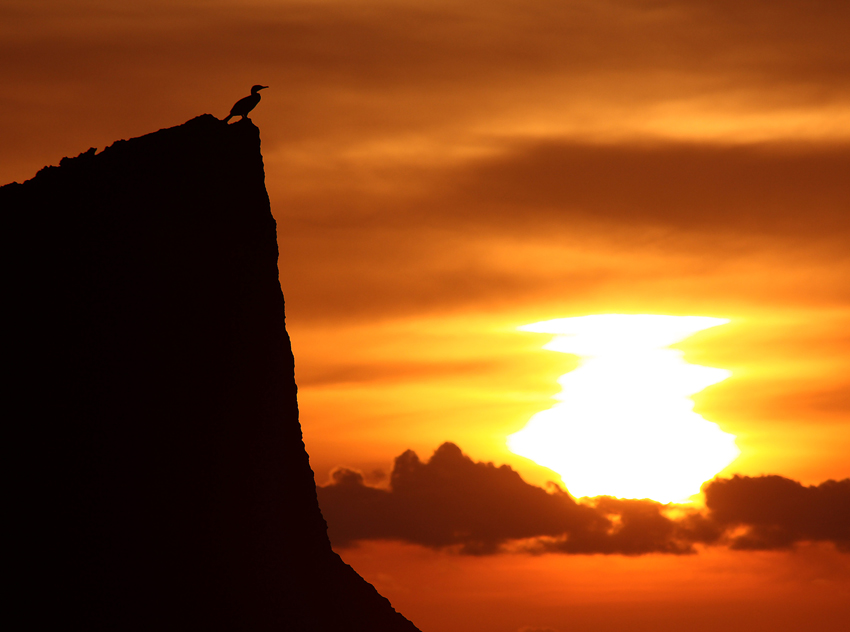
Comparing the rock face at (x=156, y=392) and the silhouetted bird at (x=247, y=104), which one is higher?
the silhouetted bird at (x=247, y=104)

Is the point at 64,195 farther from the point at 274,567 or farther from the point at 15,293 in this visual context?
the point at 274,567

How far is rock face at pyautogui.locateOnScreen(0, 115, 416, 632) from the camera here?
49.8 metres

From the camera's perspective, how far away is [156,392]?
51.7 meters

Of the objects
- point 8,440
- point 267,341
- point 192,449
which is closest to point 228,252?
point 267,341

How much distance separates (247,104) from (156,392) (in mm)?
12117

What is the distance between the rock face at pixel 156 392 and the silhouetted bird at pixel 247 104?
210cm

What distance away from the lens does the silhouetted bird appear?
169 feet

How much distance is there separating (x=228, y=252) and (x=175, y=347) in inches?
194

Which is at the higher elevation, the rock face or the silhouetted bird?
the silhouetted bird

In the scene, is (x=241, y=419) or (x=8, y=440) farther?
(x=241, y=419)

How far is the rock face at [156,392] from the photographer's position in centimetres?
4984

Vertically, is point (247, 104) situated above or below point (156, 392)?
above

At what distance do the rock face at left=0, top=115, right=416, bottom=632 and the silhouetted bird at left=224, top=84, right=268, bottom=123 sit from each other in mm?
2096

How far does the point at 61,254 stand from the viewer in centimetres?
5125
